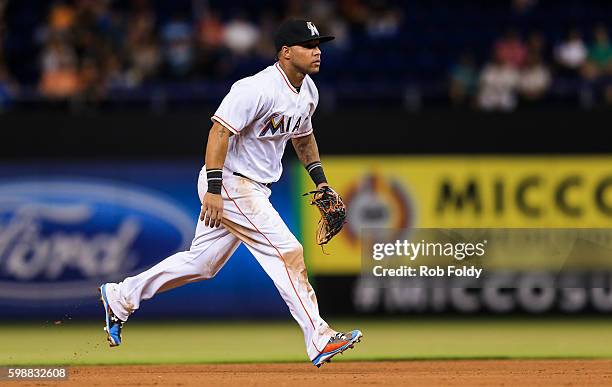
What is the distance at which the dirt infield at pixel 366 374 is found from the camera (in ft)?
25.6

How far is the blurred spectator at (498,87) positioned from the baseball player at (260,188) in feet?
21.9

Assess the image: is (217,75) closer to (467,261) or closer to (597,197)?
(597,197)

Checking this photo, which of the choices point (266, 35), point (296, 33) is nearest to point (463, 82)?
point (266, 35)

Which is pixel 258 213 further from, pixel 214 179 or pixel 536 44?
pixel 536 44

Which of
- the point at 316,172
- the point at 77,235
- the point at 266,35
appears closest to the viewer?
the point at 316,172

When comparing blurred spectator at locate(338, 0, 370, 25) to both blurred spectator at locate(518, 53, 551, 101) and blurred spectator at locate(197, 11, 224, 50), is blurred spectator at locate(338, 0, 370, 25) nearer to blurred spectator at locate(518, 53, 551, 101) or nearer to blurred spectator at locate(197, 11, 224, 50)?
blurred spectator at locate(197, 11, 224, 50)

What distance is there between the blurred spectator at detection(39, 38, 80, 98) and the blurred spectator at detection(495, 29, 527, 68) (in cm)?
539

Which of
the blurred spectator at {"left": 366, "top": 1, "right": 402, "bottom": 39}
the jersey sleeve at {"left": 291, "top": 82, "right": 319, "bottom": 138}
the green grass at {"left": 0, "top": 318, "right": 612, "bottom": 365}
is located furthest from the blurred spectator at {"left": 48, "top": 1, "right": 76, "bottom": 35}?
the jersey sleeve at {"left": 291, "top": 82, "right": 319, "bottom": 138}

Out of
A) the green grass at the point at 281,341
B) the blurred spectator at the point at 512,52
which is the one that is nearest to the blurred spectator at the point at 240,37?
the blurred spectator at the point at 512,52

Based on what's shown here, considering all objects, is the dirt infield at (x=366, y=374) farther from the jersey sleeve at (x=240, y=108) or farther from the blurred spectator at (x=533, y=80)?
the blurred spectator at (x=533, y=80)

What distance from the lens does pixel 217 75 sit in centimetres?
1489

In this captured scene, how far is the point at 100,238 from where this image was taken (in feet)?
45.3

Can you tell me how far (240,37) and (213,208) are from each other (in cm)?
816

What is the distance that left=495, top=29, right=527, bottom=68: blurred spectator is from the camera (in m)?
14.9
